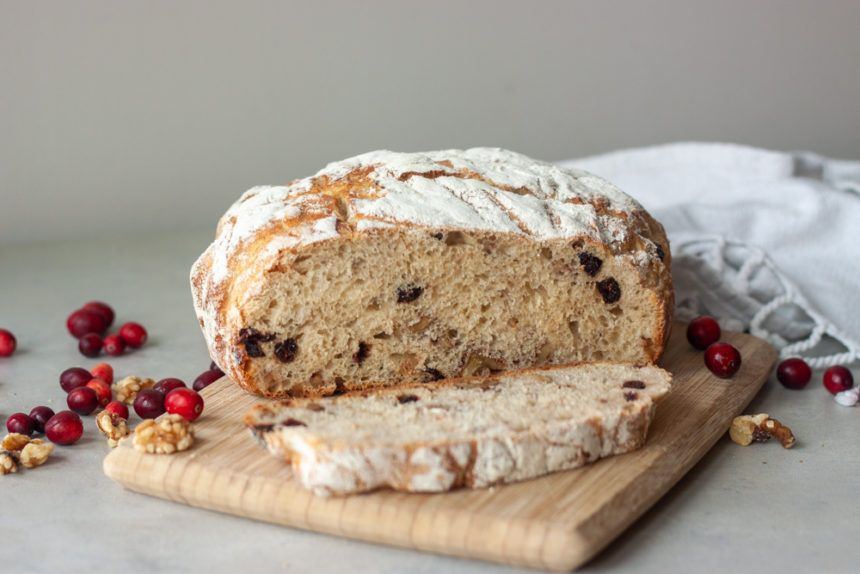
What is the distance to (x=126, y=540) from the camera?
2.69 m

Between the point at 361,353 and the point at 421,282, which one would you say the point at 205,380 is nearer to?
the point at 361,353

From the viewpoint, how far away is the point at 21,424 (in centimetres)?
331

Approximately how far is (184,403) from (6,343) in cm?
150

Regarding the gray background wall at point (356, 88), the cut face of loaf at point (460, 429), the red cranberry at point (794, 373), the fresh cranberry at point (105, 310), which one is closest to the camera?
the cut face of loaf at point (460, 429)

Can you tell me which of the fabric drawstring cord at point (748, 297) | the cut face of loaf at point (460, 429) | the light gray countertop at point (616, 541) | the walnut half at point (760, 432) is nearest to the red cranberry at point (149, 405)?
the light gray countertop at point (616, 541)

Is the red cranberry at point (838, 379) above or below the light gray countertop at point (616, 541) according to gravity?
below

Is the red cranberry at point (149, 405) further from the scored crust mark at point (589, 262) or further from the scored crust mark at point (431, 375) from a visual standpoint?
the scored crust mark at point (589, 262)

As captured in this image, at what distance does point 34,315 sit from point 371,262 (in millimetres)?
2348

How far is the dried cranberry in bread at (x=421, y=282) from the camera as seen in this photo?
3.25 meters

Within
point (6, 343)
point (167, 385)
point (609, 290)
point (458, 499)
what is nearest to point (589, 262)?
point (609, 290)

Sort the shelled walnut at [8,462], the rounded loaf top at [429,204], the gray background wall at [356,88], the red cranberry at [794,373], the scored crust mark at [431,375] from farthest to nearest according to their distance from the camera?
the gray background wall at [356,88] < the red cranberry at [794,373] < the scored crust mark at [431,375] < the rounded loaf top at [429,204] < the shelled walnut at [8,462]

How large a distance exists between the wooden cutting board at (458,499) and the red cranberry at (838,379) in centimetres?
77

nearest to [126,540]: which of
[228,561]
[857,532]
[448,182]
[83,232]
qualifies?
[228,561]

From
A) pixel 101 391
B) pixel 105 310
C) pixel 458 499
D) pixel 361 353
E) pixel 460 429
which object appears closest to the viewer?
pixel 458 499
